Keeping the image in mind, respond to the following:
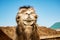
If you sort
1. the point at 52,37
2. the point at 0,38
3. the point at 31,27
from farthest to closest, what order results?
the point at 0,38 < the point at 52,37 < the point at 31,27

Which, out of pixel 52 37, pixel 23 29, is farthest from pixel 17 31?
pixel 52 37

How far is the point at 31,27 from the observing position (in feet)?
8.56

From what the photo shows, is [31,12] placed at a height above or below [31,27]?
above

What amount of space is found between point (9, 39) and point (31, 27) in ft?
15.7

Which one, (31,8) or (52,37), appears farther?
(52,37)

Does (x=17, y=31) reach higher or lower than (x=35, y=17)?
lower

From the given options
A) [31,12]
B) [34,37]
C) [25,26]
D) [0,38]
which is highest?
[31,12]

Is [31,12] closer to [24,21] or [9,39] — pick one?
[24,21]

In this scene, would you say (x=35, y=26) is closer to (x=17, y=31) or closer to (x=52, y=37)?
(x=17, y=31)

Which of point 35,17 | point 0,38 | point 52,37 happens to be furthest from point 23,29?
point 0,38

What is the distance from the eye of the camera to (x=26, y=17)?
2.64m

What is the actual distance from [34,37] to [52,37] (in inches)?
151

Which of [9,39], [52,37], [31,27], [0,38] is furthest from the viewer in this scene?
[0,38]

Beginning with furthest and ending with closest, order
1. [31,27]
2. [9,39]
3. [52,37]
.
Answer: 1. [9,39]
2. [52,37]
3. [31,27]
